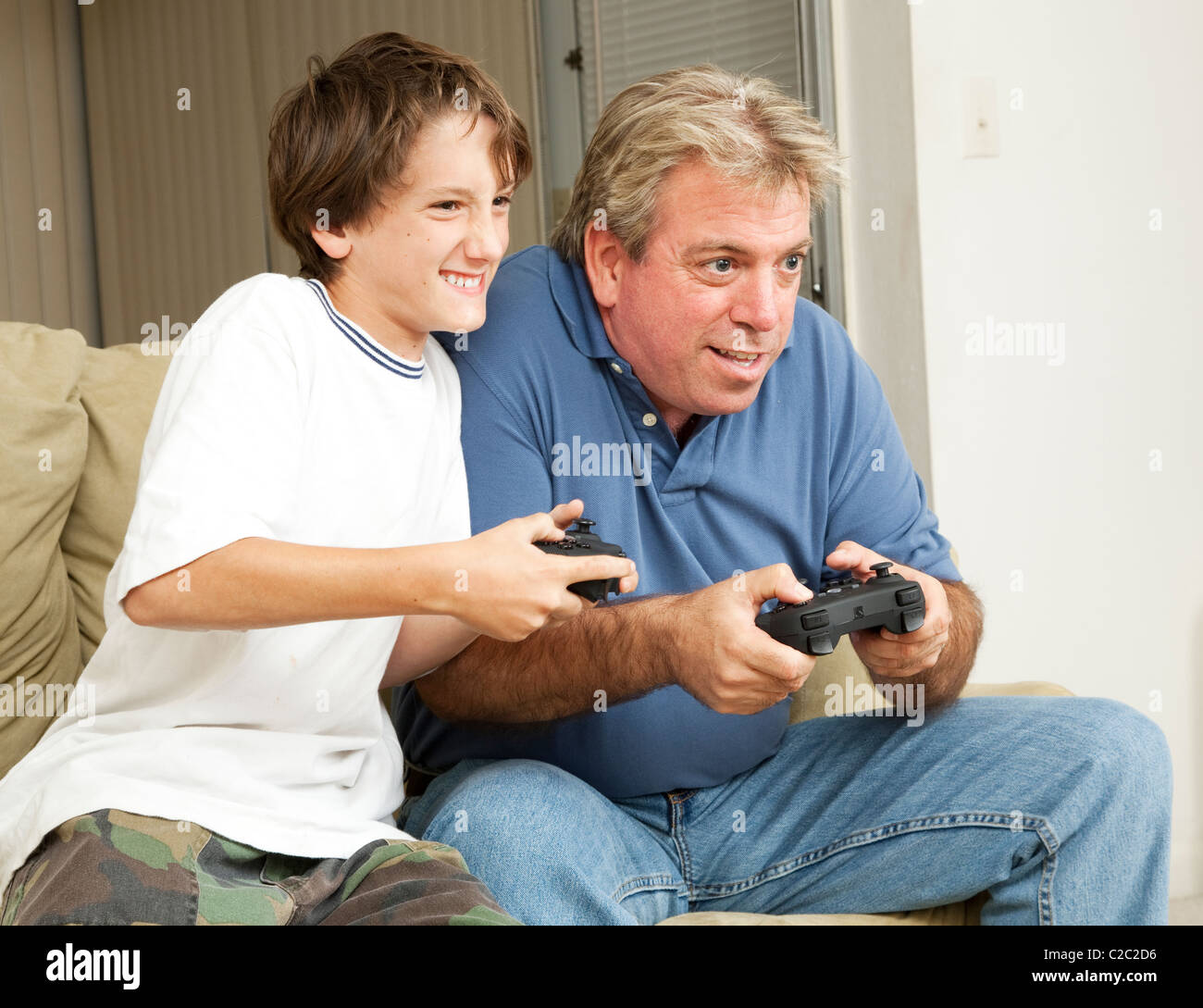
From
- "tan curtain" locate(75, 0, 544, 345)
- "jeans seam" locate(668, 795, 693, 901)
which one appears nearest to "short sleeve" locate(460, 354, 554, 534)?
"jeans seam" locate(668, 795, 693, 901)

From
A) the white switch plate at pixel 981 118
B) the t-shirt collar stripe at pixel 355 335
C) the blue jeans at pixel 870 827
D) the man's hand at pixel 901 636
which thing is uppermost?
the white switch plate at pixel 981 118

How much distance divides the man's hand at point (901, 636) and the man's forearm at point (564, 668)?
0.19m

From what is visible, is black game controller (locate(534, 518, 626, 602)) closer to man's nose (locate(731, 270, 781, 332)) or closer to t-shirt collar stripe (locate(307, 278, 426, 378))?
t-shirt collar stripe (locate(307, 278, 426, 378))

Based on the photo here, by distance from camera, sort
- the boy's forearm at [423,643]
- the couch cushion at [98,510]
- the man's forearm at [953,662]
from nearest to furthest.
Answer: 1. the boy's forearm at [423,643]
2. the man's forearm at [953,662]
3. the couch cushion at [98,510]

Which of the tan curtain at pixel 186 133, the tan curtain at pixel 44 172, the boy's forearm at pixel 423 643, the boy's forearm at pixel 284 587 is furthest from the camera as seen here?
the tan curtain at pixel 44 172

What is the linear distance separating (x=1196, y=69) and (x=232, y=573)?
1.90 m

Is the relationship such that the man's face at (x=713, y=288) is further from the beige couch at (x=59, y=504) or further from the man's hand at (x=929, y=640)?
the beige couch at (x=59, y=504)

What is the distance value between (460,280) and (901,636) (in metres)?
0.51

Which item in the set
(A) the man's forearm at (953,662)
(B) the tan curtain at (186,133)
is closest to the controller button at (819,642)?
(A) the man's forearm at (953,662)

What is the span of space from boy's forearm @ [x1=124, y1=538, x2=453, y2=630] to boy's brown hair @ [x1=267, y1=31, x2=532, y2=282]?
1.12 feet

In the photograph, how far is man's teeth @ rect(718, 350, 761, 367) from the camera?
1226mm

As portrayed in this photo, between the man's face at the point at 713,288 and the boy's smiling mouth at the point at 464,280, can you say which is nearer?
the boy's smiling mouth at the point at 464,280

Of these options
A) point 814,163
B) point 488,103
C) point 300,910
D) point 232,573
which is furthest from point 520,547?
point 814,163

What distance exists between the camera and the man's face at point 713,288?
119 cm
